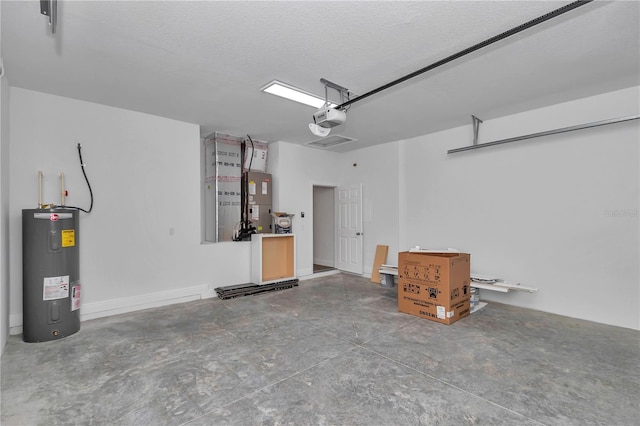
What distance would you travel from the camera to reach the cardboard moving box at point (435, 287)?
3.67 m

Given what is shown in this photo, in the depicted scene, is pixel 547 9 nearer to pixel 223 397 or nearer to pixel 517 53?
pixel 517 53

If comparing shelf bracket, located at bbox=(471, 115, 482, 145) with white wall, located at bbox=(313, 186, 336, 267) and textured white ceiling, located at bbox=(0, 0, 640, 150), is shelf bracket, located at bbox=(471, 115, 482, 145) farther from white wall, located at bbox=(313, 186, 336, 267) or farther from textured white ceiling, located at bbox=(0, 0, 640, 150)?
white wall, located at bbox=(313, 186, 336, 267)

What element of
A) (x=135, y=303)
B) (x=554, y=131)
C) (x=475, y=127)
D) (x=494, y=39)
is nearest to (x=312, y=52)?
(x=494, y=39)

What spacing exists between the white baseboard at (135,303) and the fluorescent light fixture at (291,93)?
3.25m

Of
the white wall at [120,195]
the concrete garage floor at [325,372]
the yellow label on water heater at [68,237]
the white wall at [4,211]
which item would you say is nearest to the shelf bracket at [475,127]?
the concrete garage floor at [325,372]

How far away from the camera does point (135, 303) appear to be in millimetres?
4199

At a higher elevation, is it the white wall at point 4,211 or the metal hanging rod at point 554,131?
the metal hanging rod at point 554,131

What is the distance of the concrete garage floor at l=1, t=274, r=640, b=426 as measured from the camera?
205cm

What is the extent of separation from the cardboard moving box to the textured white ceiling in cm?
213

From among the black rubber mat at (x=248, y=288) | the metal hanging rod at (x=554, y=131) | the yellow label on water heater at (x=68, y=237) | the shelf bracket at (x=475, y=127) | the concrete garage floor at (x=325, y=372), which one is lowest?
the concrete garage floor at (x=325, y=372)

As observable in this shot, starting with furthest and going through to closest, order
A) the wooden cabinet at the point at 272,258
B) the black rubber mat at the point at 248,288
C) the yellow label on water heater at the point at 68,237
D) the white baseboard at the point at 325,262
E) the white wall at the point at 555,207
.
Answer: the white baseboard at the point at 325,262, the wooden cabinet at the point at 272,258, the black rubber mat at the point at 248,288, the white wall at the point at 555,207, the yellow label on water heater at the point at 68,237

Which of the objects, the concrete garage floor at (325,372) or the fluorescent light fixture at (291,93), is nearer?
the concrete garage floor at (325,372)

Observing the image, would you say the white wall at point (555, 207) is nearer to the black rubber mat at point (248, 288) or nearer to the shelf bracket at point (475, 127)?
the shelf bracket at point (475, 127)

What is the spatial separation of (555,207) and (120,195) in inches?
238
